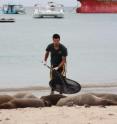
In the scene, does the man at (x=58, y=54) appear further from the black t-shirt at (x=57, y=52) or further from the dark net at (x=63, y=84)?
the dark net at (x=63, y=84)

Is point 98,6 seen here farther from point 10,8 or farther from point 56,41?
point 56,41

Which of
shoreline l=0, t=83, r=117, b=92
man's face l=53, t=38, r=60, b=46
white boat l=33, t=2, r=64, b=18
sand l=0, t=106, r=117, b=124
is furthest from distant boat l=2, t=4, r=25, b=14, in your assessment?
sand l=0, t=106, r=117, b=124

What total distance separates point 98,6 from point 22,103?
334 feet

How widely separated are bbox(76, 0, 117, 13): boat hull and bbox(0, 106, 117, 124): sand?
97.7m

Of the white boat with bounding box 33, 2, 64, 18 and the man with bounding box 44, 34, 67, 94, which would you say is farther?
the white boat with bounding box 33, 2, 64, 18

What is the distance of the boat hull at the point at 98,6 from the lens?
109 metres

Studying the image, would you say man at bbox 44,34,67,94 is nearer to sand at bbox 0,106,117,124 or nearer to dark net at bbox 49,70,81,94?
dark net at bbox 49,70,81,94

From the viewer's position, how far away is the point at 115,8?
4567 inches

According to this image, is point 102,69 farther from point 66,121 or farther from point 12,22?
point 12,22

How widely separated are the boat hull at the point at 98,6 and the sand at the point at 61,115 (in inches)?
3846

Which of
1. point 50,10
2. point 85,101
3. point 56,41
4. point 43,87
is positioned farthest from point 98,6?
point 85,101

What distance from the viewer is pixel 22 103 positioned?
32.8ft

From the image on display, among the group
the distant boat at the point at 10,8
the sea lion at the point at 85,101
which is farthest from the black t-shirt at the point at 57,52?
the distant boat at the point at 10,8

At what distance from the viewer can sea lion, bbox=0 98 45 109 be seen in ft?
32.5
